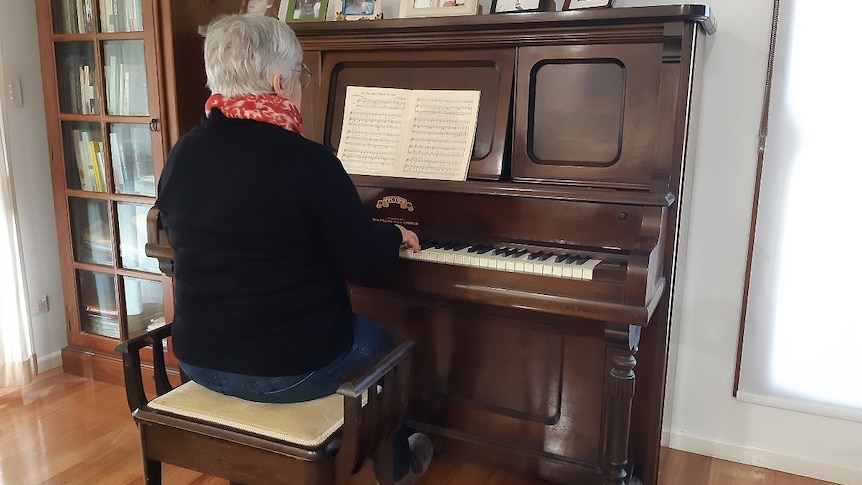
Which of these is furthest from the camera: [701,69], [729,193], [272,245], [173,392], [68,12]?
[68,12]

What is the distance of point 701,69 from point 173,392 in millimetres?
1665

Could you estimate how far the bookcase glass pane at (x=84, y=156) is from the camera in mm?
2685

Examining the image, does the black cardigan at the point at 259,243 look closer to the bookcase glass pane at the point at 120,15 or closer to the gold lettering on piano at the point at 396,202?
the gold lettering on piano at the point at 396,202

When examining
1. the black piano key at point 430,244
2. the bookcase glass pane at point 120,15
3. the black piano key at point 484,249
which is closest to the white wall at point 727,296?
the black piano key at point 484,249

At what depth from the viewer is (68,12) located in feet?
8.58

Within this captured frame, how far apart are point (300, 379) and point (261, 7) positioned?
5.08ft

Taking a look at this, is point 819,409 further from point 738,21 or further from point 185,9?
point 185,9

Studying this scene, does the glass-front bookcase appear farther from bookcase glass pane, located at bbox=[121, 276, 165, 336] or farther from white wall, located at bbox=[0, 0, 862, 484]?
white wall, located at bbox=[0, 0, 862, 484]

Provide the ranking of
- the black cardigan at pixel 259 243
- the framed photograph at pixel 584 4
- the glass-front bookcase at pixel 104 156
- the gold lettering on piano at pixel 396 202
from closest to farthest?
the black cardigan at pixel 259 243 → the framed photograph at pixel 584 4 → the gold lettering on piano at pixel 396 202 → the glass-front bookcase at pixel 104 156

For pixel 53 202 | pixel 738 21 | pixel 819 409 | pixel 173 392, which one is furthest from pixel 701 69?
pixel 53 202

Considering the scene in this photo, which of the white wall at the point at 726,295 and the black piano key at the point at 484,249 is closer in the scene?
the black piano key at the point at 484,249

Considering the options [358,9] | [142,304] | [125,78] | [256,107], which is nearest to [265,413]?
[256,107]

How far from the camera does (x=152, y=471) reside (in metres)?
1.54

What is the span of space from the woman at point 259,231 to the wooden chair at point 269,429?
5cm
